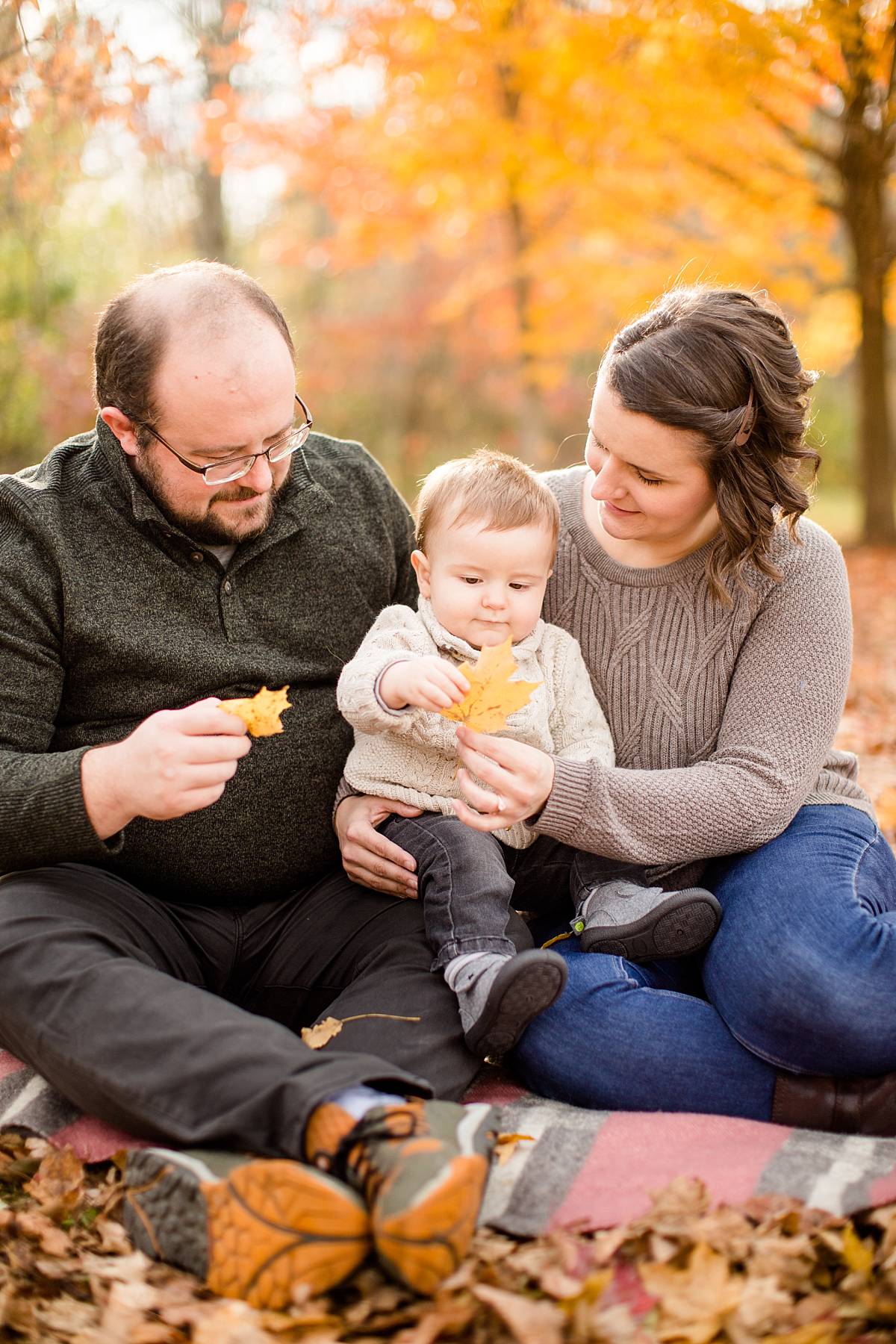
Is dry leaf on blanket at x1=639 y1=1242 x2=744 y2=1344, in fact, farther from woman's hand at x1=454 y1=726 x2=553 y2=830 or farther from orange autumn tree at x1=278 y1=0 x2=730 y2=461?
orange autumn tree at x1=278 y1=0 x2=730 y2=461

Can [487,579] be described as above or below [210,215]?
below

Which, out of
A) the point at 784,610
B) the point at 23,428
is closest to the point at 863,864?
the point at 784,610

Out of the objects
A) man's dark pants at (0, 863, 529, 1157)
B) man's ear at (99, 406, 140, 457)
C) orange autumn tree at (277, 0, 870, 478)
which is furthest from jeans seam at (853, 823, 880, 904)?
orange autumn tree at (277, 0, 870, 478)

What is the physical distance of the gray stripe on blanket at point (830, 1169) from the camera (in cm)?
209

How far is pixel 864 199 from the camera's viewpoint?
10.0 metres

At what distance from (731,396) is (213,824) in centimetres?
156

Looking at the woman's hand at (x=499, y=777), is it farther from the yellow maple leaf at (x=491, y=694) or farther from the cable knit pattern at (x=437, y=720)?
the cable knit pattern at (x=437, y=720)

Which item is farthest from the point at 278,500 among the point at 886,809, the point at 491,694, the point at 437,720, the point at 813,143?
the point at 813,143

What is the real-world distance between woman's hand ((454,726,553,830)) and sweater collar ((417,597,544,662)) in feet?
1.06

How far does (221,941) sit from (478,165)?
924 centimetres

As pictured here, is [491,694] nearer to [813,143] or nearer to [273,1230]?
[273,1230]

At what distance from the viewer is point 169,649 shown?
9.32ft

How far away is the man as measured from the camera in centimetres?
198

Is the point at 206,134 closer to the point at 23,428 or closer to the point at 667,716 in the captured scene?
the point at 23,428
